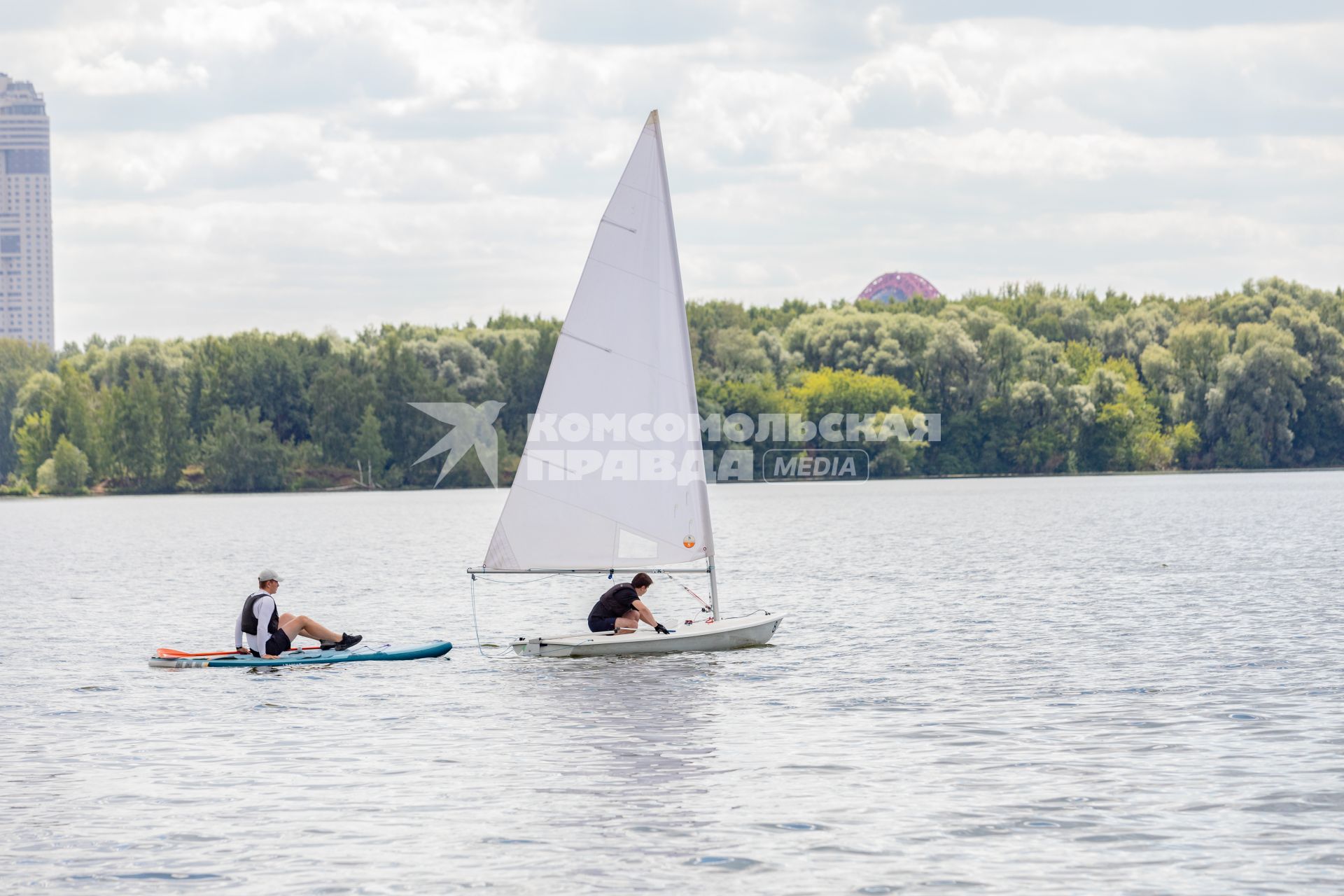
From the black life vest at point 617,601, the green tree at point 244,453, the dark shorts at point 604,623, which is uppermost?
the green tree at point 244,453

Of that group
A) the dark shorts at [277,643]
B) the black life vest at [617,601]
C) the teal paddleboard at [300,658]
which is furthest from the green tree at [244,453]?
the black life vest at [617,601]

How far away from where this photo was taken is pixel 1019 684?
2686 cm

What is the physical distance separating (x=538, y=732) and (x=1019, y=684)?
8270mm

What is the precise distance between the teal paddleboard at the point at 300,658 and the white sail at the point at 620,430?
252 centimetres

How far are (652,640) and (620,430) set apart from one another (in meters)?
3.48

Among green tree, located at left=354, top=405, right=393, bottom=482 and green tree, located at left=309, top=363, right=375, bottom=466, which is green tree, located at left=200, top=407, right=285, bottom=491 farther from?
green tree, located at left=354, top=405, right=393, bottom=482

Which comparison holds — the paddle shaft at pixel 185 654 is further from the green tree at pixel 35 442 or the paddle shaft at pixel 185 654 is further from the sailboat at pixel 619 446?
the green tree at pixel 35 442

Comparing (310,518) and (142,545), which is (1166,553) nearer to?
(142,545)

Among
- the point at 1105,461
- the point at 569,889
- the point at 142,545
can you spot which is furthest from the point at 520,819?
the point at 1105,461

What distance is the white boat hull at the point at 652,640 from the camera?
28438 millimetres

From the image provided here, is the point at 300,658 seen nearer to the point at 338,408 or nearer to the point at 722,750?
the point at 722,750

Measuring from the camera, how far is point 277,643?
2831 cm

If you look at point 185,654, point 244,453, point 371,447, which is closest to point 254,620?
point 185,654

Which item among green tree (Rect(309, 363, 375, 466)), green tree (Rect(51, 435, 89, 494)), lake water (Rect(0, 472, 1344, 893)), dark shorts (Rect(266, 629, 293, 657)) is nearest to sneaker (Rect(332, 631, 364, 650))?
lake water (Rect(0, 472, 1344, 893))
